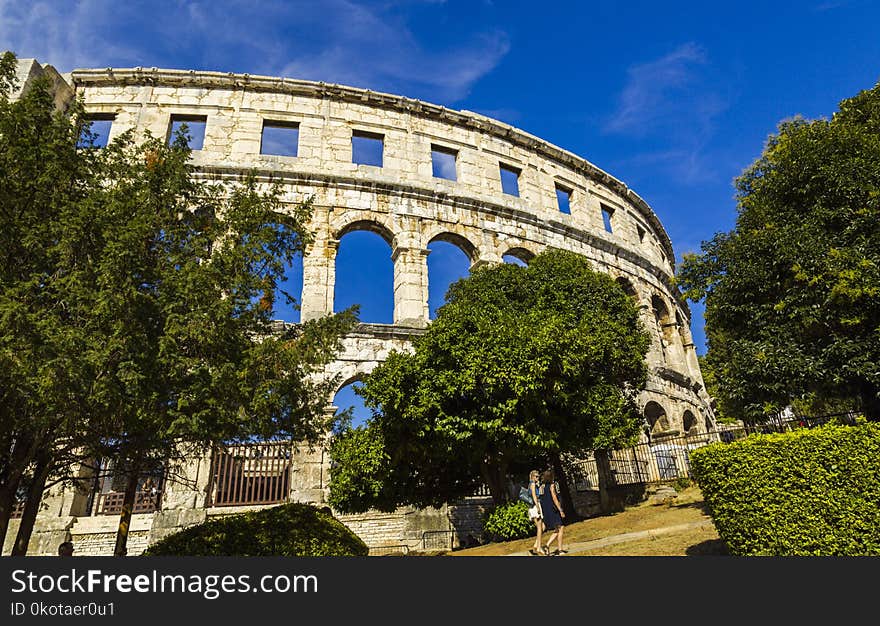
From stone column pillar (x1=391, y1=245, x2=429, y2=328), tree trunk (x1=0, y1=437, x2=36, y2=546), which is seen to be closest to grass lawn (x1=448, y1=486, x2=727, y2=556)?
tree trunk (x1=0, y1=437, x2=36, y2=546)

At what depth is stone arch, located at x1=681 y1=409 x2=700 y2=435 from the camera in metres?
20.6

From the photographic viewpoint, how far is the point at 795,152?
974 centimetres

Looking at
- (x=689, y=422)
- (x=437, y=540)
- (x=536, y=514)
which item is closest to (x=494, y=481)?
(x=437, y=540)

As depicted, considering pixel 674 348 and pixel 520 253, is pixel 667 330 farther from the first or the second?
pixel 520 253

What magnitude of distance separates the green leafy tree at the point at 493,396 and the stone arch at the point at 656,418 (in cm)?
705

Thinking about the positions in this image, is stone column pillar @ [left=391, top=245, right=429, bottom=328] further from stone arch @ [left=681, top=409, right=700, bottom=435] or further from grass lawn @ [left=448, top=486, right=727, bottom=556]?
stone arch @ [left=681, top=409, right=700, bottom=435]

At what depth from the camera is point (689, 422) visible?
21.1 meters

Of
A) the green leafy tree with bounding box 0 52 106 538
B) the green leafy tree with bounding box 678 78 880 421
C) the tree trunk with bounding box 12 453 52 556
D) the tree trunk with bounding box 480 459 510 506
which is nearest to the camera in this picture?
the green leafy tree with bounding box 0 52 106 538

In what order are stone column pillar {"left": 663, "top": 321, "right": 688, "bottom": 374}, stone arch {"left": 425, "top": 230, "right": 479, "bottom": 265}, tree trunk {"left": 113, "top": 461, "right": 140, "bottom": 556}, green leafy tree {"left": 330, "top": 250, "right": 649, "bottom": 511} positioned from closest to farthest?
1. tree trunk {"left": 113, "top": 461, "right": 140, "bottom": 556}
2. green leafy tree {"left": 330, "top": 250, "right": 649, "bottom": 511}
3. stone arch {"left": 425, "top": 230, "right": 479, "bottom": 265}
4. stone column pillar {"left": 663, "top": 321, "right": 688, "bottom": 374}

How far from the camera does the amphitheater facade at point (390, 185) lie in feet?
50.2

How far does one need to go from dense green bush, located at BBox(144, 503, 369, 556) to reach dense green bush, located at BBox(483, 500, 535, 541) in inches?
111

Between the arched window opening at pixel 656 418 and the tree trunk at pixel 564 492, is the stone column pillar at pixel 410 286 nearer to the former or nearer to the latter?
the tree trunk at pixel 564 492

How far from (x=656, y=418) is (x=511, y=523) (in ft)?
37.3

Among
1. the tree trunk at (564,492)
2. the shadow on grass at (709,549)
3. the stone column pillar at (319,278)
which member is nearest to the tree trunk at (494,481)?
the tree trunk at (564,492)
